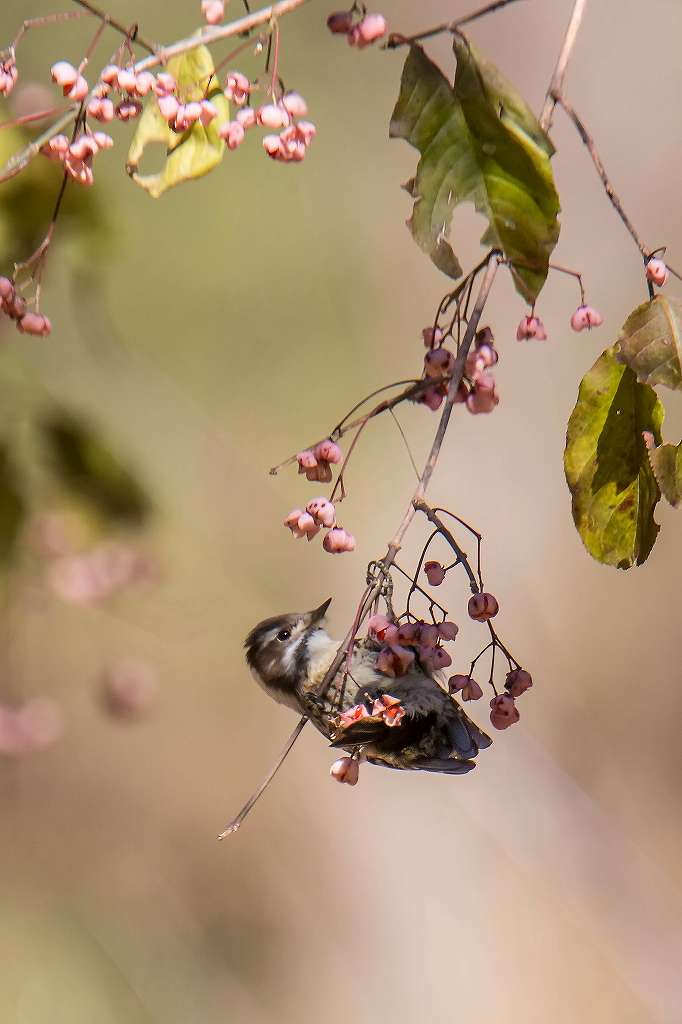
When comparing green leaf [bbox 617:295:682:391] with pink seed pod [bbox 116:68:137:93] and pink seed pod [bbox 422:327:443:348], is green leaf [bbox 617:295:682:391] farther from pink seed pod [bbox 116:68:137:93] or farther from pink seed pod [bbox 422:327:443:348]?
pink seed pod [bbox 116:68:137:93]

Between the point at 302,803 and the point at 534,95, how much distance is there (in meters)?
3.61

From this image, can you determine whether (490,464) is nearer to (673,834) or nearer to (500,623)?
(500,623)

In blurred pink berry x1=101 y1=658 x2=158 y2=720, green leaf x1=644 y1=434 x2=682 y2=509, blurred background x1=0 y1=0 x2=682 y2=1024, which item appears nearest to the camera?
green leaf x1=644 y1=434 x2=682 y2=509

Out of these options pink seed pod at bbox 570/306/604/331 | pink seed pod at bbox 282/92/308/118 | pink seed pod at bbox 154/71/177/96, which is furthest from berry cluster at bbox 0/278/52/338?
pink seed pod at bbox 570/306/604/331

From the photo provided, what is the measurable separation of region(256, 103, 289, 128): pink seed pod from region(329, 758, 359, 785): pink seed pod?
77cm

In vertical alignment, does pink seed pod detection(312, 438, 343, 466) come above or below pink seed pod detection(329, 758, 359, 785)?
above

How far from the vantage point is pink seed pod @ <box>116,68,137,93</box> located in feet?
3.88

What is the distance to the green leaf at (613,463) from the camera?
3.90 ft

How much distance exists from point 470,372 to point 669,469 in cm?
27

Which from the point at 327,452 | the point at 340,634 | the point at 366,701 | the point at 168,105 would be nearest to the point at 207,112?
the point at 168,105

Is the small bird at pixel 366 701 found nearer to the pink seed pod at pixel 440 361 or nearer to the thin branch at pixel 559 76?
the pink seed pod at pixel 440 361

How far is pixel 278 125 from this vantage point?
4.12 feet

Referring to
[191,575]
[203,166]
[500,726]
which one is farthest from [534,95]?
[500,726]

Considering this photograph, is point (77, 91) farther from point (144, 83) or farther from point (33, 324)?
point (33, 324)
